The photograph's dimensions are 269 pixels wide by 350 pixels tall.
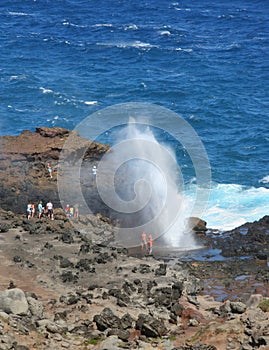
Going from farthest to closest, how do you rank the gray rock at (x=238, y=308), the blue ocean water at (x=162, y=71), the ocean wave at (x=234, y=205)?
1. the blue ocean water at (x=162, y=71)
2. the ocean wave at (x=234, y=205)
3. the gray rock at (x=238, y=308)

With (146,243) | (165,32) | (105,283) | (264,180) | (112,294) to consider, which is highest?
(165,32)

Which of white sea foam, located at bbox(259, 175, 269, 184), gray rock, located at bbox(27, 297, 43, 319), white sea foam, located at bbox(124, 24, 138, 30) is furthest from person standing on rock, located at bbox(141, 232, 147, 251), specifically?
white sea foam, located at bbox(124, 24, 138, 30)

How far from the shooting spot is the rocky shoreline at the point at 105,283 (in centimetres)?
3506

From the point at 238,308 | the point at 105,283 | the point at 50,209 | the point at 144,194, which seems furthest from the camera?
the point at 144,194

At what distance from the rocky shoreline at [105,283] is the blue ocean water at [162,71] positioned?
1119cm

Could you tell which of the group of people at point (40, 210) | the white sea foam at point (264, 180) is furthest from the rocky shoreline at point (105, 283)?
the white sea foam at point (264, 180)

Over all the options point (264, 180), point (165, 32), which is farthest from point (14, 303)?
point (165, 32)

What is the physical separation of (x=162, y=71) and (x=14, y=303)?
72510 millimetres

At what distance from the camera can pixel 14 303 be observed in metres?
36.5

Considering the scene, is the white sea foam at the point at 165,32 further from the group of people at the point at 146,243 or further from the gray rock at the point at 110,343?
the gray rock at the point at 110,343

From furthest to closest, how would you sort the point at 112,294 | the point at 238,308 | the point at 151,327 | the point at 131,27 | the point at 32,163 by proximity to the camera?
the point at 131,27 → the point at 32,163 → the point at 112,294 → the point at 238,308 → the point at 151,327

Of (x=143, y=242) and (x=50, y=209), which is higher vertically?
(x=50, y=209)

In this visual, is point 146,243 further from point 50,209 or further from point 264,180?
point 264,180

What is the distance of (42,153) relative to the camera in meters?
64.8
